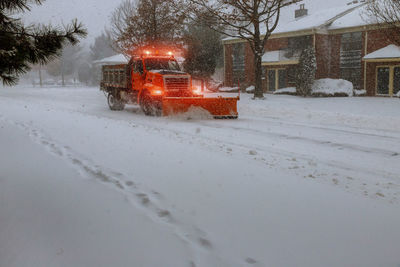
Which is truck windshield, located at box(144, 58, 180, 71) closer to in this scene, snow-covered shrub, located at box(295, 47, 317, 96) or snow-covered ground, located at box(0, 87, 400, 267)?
snow-covered ground, located at box(0, 87, 400, 267)

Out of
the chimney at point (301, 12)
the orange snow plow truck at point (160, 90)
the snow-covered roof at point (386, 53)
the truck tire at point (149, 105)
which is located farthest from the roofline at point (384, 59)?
the truck tire at point (149, 105)

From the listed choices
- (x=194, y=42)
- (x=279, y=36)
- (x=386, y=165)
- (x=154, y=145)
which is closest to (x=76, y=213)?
(x=154, y=145)

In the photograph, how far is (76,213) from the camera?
14.4 ft

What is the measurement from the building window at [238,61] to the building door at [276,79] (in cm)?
308

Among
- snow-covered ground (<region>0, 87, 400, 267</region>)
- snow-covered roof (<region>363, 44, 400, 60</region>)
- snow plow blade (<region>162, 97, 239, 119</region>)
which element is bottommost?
snow-covered ground (<region>0, 87, 400, 267</region>)

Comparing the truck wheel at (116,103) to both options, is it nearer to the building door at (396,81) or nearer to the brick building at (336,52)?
the brick building at (336,52)

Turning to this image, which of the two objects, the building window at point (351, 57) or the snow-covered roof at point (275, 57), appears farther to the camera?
the snow-covered roof at point (275, 57)

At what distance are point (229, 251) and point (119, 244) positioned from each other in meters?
1.02

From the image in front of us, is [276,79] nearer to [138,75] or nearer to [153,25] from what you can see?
[153,25]

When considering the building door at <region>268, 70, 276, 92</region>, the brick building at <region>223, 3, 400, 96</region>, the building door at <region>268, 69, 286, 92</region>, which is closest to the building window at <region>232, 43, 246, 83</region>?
the brick building at <region>223, 3, 400, 96</region>

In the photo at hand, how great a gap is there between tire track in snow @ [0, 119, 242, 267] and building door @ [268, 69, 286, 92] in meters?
27.7

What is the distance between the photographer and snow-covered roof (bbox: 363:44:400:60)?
997 inches

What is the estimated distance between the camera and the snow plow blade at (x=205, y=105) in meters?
13.1

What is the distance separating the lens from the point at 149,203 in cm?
461
